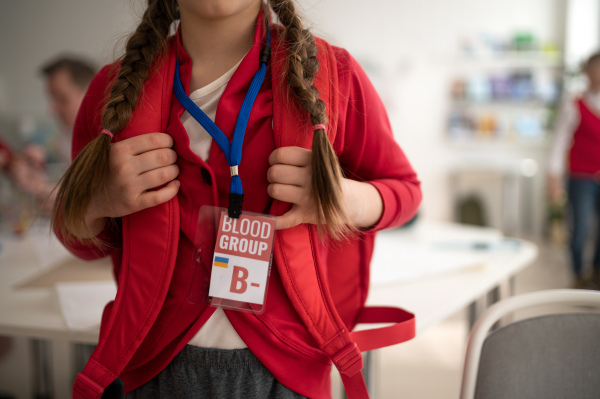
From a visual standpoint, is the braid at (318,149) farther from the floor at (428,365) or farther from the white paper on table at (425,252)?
the floor at (428,365)

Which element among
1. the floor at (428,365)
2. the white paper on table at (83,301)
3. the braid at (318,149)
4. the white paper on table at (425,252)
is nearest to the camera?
the braid at (318,149)

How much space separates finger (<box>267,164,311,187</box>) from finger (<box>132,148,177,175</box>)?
0.16m

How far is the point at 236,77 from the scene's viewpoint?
74 centimetres

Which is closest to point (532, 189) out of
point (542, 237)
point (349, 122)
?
point (542, 237)

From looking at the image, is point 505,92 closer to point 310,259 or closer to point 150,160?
point 310,259

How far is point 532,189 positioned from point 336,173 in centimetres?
528

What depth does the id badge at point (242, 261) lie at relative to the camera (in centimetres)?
70

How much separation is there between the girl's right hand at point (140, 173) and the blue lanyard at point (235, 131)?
6cm

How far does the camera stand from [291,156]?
27.5 inches

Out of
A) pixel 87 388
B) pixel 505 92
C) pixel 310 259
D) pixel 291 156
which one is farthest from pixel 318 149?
pixel 505 92

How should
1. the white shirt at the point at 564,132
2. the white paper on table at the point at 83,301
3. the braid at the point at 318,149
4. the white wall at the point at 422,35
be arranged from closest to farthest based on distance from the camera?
the braid at the point at 318,149, the white paper on table at the point at 83,301, the white shirt at the point at 564,132, the white wall at the point at 422,35

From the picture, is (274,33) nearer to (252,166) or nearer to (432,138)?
(252,166)

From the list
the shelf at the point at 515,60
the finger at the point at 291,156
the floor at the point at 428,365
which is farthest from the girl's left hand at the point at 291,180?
the shelf at the point at 515,60

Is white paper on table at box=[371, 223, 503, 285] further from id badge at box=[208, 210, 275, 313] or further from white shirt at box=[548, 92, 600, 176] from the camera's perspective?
white shirt at box=[548, 92, 600, 176]
